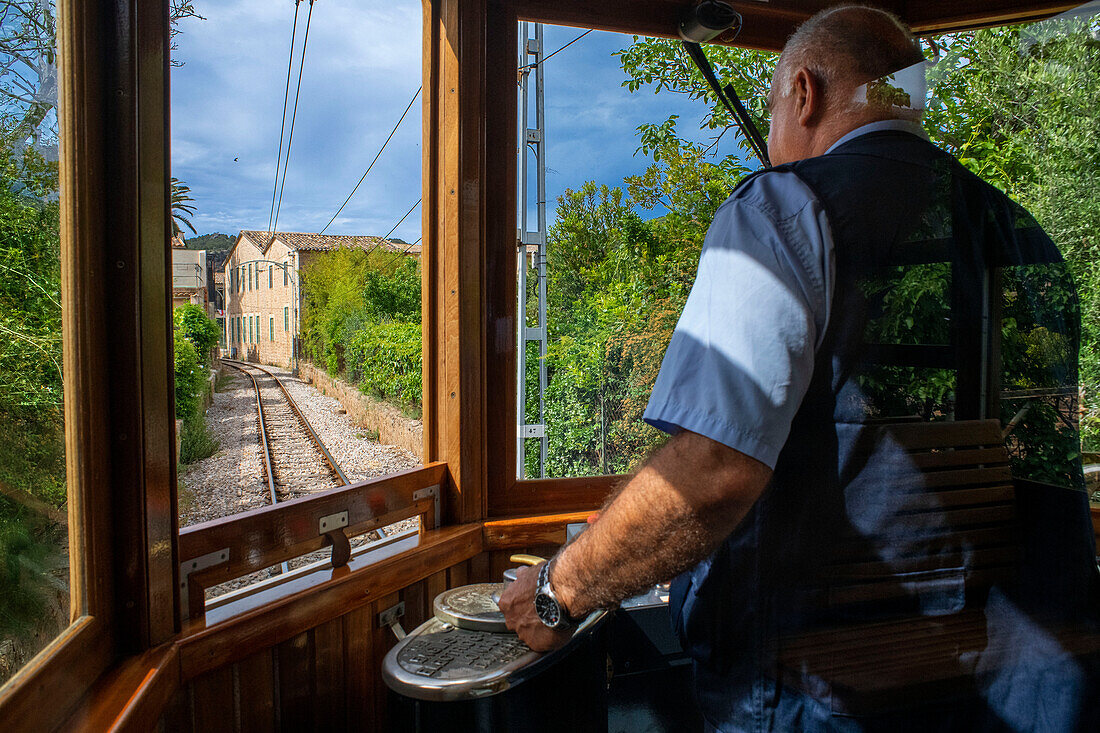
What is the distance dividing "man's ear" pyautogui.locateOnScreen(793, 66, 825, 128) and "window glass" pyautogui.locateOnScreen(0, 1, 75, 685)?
104cm

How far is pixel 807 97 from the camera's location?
0.94m

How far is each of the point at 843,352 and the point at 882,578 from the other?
0.98ft

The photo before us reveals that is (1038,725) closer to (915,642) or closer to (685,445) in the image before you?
(915,642)

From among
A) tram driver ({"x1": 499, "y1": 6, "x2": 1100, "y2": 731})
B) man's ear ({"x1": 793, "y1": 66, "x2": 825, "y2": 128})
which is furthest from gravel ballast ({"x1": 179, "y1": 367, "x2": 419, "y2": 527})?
man's ear ({"x1": 793, "y1": 66, "x2": 825, "y2": 128})

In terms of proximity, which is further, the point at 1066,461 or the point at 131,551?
the point at 131,551

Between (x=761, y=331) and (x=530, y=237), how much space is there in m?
1.34

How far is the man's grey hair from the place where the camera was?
909mm

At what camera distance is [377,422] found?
6.25ft

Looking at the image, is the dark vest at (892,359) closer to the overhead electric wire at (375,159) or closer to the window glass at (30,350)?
the window glass at (30,350)

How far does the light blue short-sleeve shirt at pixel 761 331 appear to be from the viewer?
0.77 meters

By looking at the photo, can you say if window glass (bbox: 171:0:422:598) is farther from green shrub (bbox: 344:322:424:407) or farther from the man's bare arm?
the man's bare arm

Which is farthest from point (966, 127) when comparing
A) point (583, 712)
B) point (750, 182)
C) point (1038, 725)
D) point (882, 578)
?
point (583, 712)

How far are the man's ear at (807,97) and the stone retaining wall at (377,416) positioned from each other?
130 centimetres

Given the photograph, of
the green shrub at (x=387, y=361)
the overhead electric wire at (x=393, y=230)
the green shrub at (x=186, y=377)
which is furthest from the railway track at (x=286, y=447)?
the overhead electric wire at (x=393, y=230)
